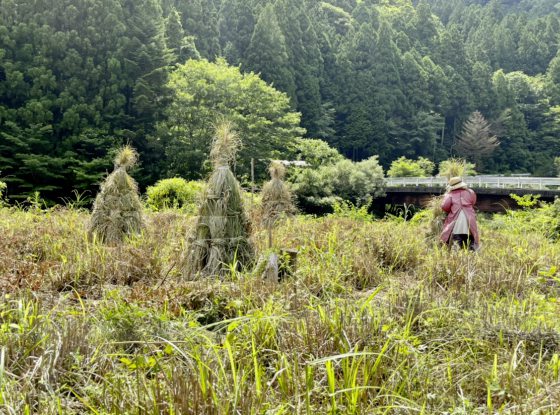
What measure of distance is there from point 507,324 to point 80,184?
22120 mm

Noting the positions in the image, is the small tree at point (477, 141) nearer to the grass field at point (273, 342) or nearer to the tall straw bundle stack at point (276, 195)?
the tall straw bundle stack at point (276, 195)

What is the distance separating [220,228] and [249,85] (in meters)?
20.7

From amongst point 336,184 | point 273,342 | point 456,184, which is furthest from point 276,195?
point 336,184

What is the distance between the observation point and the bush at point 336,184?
21.6m

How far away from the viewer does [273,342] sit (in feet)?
8.93

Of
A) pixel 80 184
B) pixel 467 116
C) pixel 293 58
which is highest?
pixel 293 58

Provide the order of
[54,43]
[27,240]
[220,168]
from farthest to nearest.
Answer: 1. [54,43]
2. [27,240]
3. [220,168]

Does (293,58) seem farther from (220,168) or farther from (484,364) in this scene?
(484,364)

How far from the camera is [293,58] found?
39656 mm

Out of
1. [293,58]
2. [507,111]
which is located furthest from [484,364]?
[507,111]

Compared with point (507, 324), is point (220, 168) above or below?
above

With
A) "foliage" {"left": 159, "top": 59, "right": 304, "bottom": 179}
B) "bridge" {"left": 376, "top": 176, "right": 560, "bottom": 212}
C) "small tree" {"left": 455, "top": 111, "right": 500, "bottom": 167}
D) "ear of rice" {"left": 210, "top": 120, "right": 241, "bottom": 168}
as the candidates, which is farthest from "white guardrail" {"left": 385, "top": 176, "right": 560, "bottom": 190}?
"ear of rice" {"left": 210, "top": 120, "right": 241, "bottom": 168}

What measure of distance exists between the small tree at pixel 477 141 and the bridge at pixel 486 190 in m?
16.0

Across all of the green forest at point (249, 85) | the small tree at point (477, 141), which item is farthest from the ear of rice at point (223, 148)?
the small tree at point (477, 141)
